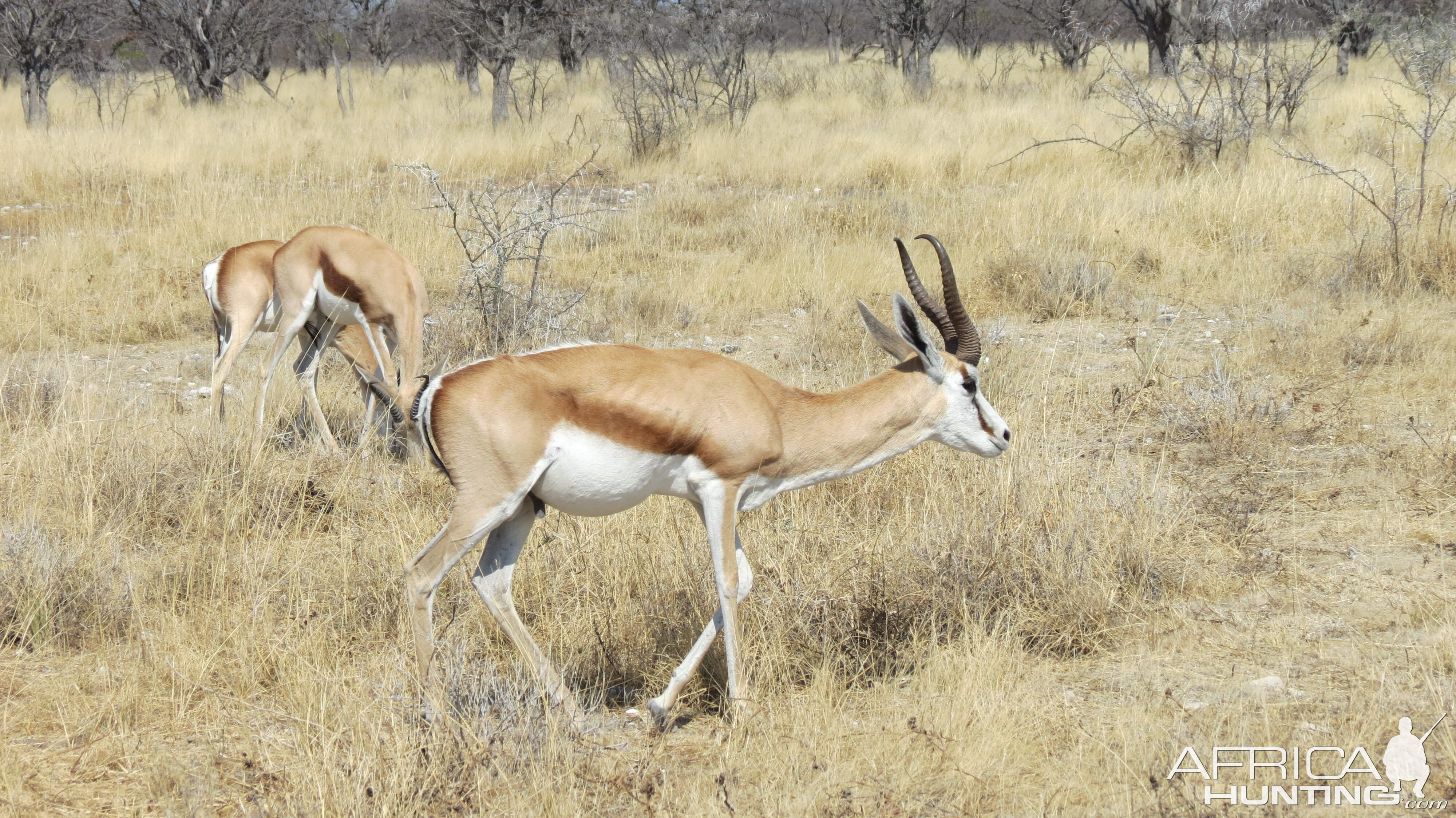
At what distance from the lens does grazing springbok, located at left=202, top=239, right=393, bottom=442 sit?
6.66 meters

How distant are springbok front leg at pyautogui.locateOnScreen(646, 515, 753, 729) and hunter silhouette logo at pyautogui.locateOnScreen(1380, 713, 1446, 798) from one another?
5.83ft

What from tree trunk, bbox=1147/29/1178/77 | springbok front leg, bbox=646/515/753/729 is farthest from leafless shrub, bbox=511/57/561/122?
springbok front leg, bbox=646/515/753/729

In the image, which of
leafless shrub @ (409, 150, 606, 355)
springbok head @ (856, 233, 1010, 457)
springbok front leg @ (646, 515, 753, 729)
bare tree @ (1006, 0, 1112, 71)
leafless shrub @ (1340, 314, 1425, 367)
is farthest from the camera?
bare tree @ (1006, 0, 1112, 71)

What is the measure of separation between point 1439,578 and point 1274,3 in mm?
14683

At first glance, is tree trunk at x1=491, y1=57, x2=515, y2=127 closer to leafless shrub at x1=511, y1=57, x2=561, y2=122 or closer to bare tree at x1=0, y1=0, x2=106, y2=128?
leafless shrub at x1=511, y1=57, x2=561, y2=122

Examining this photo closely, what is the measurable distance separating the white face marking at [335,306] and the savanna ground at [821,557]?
2.15ft

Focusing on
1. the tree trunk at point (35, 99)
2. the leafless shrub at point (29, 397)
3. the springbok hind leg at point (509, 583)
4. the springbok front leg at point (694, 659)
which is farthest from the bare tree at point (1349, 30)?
the tree trunk at point (35, 99)

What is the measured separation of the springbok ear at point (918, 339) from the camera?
375 cm

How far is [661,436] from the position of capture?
3.39 meters

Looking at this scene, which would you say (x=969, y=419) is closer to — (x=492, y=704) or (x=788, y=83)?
(x=492, y=704)

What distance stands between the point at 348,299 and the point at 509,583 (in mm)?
3226

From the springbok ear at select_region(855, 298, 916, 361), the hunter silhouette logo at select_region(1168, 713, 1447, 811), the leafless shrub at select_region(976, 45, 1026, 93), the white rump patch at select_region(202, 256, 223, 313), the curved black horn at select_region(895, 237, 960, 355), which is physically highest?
the curved black horn at select_region(895, 237, 960, 355)

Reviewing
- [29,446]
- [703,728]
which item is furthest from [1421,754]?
[29,446]

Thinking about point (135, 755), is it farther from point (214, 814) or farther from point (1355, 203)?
point (1355, 203)
